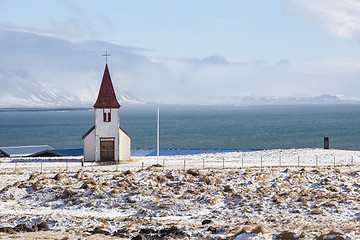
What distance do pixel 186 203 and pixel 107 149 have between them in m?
22.1

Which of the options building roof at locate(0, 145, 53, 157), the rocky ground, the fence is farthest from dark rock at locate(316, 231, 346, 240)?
building roof at locate(0, 145, 53, 157)

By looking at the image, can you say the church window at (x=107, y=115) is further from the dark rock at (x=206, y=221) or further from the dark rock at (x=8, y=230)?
the dark rock at (x=206, y=221)

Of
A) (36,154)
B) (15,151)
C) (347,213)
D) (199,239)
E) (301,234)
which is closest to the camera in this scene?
(301,234)

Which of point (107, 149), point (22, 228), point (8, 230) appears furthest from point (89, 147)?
point (8, 230)

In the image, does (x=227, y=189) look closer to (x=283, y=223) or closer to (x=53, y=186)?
(x=283, y=223)

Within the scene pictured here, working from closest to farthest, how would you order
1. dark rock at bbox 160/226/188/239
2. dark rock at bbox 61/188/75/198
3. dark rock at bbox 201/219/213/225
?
1. dark rock at bbox 160/226/188/239
2. dark rock at bbox 201/219/213/225
3. dark rock at bbox 61/188/75/198

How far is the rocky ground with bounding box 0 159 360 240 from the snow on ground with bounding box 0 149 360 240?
A: 0.19ft

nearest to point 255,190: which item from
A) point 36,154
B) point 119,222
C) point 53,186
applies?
point 119,222

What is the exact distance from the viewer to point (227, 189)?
120ft

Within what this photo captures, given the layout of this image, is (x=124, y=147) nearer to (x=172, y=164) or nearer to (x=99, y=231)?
(x=172, y=164)

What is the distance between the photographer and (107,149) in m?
54.6

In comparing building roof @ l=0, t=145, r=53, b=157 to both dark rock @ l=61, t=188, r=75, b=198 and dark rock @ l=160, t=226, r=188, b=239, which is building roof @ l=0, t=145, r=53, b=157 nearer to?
dark rock @ l=61, t=188, r=75, b=198

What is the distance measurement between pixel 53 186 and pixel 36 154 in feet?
104

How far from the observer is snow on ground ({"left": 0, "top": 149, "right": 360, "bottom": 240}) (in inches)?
1103
